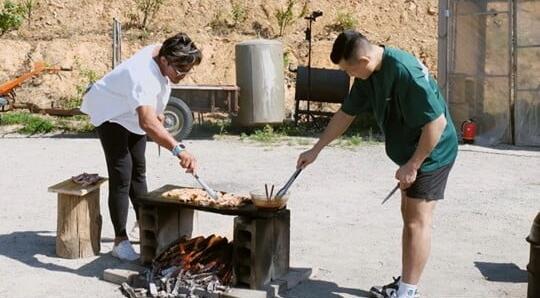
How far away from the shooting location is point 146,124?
→ 498 cm

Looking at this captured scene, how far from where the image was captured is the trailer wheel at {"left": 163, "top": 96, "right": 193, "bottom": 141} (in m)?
12.1

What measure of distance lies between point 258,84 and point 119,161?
7426mm

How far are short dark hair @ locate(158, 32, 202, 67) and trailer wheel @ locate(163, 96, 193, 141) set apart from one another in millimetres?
6925

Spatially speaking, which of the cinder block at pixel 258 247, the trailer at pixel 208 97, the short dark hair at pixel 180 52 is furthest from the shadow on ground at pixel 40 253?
the trailer at pixel 208 97

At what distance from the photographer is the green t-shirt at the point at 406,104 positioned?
4.29m

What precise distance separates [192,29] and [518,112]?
28.7 feet

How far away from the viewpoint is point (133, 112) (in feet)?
17.6

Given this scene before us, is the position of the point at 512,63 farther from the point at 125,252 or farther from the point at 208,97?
the point at 125,252

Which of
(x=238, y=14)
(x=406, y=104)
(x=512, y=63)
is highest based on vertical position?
(x=238, y=14)

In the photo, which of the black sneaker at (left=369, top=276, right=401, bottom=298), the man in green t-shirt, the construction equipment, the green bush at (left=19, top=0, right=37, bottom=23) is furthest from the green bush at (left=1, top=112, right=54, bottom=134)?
the man in green t-shirt

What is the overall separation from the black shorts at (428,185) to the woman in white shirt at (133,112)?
1357mm

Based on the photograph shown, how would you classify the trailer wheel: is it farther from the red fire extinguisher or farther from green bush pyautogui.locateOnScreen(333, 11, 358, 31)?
green bush pyautogui.locateOnScreen(333, 11, 358, 31)

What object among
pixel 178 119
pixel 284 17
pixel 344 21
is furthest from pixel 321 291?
pixel 344 21

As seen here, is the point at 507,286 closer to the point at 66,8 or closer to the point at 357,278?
the point at 357,278
